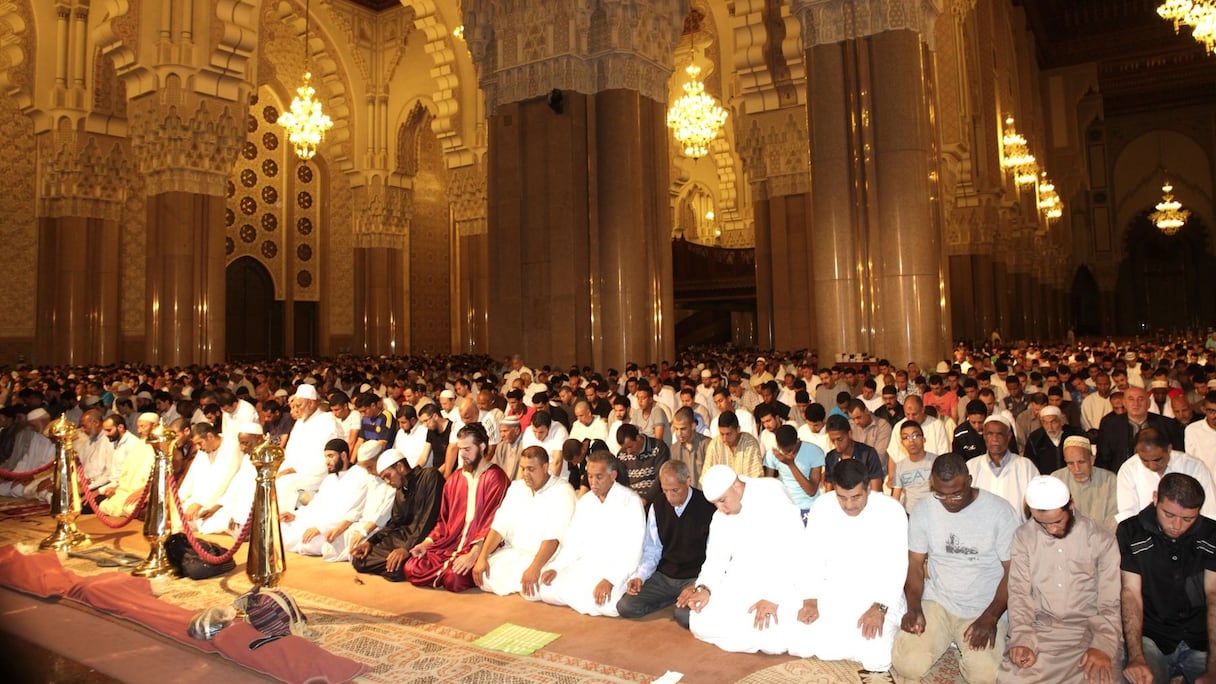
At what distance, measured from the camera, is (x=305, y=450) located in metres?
6.97

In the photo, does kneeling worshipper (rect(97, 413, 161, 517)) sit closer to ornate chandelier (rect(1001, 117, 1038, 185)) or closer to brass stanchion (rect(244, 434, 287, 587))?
brass stanchion (rect(244, 434, 287, 587))

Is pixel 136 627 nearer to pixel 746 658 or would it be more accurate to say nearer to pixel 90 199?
pixel 746 658

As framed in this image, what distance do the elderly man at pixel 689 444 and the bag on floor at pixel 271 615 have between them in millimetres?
2804

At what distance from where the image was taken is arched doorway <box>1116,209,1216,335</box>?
3403 centimetres

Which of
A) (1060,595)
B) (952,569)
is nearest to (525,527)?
(952,569)

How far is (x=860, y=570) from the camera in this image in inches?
149

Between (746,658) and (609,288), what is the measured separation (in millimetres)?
8578

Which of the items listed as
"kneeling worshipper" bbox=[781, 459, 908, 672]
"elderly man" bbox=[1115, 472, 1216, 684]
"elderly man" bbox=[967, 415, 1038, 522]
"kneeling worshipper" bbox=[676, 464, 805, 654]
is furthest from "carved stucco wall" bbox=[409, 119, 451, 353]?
"elderly man" bbox=[1115, 472, 1216, 684]

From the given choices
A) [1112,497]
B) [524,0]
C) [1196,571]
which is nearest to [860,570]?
[1196,571]

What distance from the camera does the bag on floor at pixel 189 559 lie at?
512 centimetres

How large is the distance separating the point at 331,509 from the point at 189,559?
997mm

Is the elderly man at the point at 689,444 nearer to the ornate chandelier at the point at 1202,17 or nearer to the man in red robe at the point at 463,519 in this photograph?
the man in red robe at the point at 463,519

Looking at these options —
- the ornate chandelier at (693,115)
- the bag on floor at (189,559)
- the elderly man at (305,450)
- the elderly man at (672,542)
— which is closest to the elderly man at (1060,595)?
the elderly man at (672,542)

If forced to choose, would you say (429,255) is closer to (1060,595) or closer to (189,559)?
(189,559)
